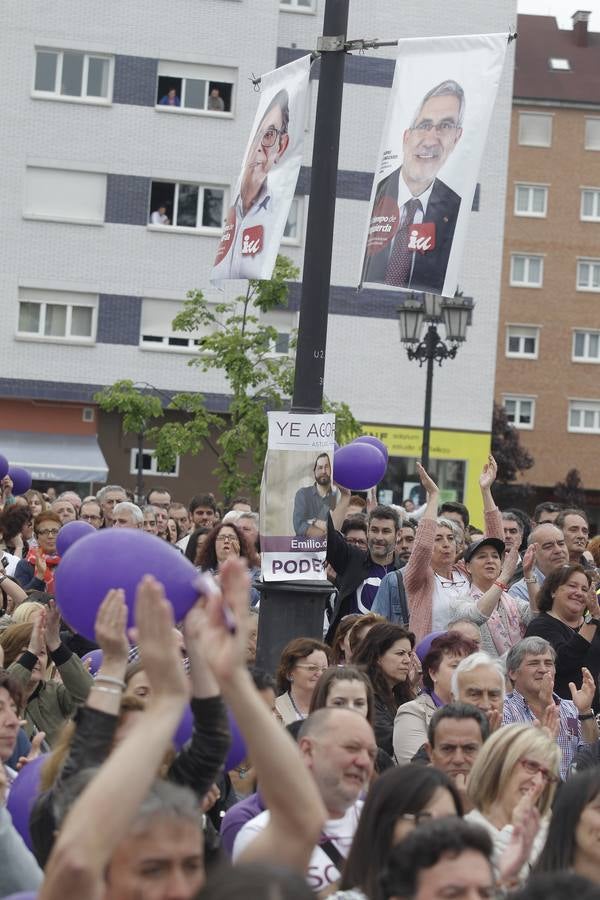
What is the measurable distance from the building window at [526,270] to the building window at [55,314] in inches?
1007

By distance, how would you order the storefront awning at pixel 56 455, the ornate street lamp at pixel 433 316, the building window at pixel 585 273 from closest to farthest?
the ornate street lamp at pixel 433 316
the storefront awning at pixel 56 455
the building window at pixel 585 273

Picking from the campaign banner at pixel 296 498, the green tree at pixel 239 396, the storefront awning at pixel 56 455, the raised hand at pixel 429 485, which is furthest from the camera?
the storefront awning at pixel 56 455

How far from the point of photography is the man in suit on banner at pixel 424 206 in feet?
30.4

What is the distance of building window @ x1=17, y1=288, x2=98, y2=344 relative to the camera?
39.0m

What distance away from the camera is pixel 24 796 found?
530 centimetres

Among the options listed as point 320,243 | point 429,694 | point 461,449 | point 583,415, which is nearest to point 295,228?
point 461,449

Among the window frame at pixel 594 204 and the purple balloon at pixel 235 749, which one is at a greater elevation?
the window frame at pixel 594 204

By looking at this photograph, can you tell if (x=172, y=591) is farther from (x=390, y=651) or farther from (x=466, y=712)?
(x=390, y=651)

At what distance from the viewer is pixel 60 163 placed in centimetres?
3884

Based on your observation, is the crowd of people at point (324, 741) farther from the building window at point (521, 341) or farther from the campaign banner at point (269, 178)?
the building window at point (521, 341)

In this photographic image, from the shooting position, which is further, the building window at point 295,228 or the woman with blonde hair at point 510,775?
the building window at point 295,228

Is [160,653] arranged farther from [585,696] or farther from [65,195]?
→ [65,195]

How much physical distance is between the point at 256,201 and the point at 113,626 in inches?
228

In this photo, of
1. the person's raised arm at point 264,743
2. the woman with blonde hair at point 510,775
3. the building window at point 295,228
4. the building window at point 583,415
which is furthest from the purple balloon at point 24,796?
the building window at point 583,415
